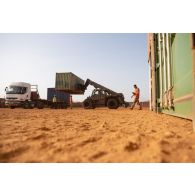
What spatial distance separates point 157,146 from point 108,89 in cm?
1517

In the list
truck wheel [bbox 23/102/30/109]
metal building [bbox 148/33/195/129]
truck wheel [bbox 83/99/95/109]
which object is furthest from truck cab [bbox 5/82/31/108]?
metal building [bbox 148/33/195/129]

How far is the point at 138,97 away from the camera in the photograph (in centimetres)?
1223

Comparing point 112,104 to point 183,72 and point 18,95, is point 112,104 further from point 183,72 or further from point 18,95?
point 183,72

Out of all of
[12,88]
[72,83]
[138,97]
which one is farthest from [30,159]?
[72,83]

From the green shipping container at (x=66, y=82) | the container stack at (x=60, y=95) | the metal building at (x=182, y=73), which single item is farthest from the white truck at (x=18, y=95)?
the metal building at (x=182, y=73)

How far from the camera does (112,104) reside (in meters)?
16.2

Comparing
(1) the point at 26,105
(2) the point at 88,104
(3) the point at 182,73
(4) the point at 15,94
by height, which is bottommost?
(1) the point at 26,105

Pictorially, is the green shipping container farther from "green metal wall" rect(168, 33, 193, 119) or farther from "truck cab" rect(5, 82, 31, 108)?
"green metal wall" rect(168, 33, 193, 119)

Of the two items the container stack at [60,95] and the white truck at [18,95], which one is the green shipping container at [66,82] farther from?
the container stack at [60,95]

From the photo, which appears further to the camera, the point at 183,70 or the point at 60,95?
the point at 60,95

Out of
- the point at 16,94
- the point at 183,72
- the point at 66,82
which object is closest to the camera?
the point at 183,72

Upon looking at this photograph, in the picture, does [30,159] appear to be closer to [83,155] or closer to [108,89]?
[83,155]

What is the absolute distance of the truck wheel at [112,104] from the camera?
16.2m

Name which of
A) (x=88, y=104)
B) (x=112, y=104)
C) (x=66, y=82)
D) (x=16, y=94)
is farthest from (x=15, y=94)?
(x=112, y=104)
